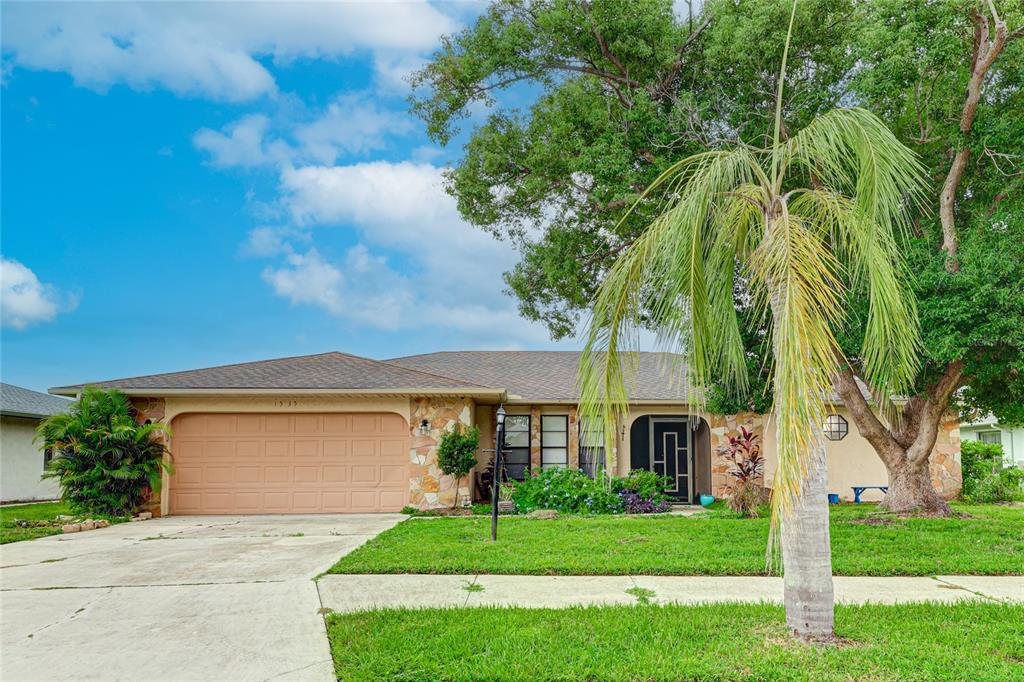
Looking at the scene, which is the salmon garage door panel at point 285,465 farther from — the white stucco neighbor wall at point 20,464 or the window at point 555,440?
the white stucco neighbor wall at point 20,464

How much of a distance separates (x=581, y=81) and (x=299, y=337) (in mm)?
12261

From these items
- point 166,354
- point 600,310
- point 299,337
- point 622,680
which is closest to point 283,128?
point 299,337

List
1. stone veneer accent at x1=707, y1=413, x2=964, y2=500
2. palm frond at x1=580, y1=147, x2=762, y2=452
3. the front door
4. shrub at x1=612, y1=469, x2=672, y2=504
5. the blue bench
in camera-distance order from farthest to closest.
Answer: the front door → the blue bench → stone veneer accent at x1=707, y1=413, x2=964, y2=500 → shrub at x1=612, y1=469, x2=672, y2=504 → palm frond at x1=580, y1=147, x2=762, y2=452

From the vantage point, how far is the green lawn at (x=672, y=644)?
4141mm

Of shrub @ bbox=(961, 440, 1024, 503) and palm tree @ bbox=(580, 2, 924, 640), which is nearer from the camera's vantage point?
palm tree @ bbox=(580, 2, 924, 640)

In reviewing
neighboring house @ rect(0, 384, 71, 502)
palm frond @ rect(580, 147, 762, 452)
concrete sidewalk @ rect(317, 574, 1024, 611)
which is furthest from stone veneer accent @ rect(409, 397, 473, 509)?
neighboring house @ rect(0, 384, 71, 502)

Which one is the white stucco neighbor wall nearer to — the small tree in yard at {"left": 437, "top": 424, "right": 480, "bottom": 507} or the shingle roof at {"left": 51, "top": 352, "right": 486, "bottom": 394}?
the shingle roof at {"left": 51, "top": 352, "right": 486, "bottom": 394}

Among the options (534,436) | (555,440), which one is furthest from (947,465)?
(534,436)

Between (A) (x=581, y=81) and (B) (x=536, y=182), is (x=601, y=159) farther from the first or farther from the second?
(A) (x=581, y=81)

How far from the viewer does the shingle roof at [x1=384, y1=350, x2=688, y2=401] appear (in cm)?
1562

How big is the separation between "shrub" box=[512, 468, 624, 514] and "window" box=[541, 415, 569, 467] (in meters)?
2.40

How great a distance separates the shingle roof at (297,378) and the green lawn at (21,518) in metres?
2.59

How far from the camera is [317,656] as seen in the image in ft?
14.9

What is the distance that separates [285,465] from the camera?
14047 mm
